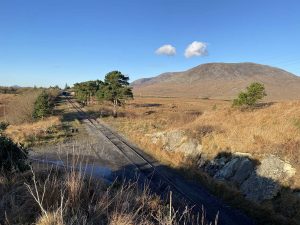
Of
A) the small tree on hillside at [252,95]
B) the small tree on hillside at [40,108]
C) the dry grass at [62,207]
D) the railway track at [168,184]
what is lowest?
the railway track at [168,184]

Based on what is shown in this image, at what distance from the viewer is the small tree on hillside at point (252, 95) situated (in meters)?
27.9

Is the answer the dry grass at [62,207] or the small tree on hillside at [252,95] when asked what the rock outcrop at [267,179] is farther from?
the small tree on hillside at [252,95]

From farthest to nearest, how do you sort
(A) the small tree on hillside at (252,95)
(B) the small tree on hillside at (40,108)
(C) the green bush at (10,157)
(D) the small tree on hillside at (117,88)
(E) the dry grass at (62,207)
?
→ (D) the small tree on hillside at (117,88) < (B) the small tree on hillside at (40,108) < (A) the small tree on hillside at (252,95) < (C) the green bush at (10,157) < (E) the dry grass at (62,207)

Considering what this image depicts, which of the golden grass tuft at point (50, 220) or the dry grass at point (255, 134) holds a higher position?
the golden grass tuft at point (50, 220)

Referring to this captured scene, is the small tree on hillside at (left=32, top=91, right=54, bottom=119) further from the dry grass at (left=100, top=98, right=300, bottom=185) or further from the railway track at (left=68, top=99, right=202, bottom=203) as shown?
the dry grass at (left=100, top=98, right=300, bottom=185)

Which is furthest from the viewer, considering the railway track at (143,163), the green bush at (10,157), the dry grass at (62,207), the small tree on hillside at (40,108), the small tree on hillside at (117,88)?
the small tree on hillside at (117,88)

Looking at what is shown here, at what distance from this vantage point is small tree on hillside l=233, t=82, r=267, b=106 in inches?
1099

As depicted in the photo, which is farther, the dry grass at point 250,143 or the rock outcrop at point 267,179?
Answer: the rock outcrop at point 267,179

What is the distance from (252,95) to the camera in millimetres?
28344

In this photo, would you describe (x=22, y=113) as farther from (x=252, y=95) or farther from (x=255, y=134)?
(x=255, y=134)

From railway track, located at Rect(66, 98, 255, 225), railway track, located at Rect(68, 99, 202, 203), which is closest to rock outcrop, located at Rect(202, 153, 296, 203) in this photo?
railway track, located at Rect(66, 98, 255, 225)

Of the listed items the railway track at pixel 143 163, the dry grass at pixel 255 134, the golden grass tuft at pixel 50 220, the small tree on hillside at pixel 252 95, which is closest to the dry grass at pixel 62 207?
the golden grass tuft at pixel 50 220

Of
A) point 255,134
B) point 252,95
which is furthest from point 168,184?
point 252,95

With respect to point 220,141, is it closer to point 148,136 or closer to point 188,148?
point 188,148
